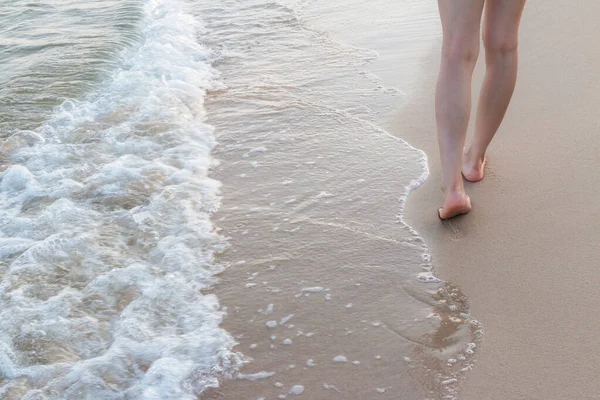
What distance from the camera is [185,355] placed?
2.37m

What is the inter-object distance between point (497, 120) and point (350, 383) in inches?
62.6

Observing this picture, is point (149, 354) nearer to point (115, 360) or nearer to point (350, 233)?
point (115, 360)

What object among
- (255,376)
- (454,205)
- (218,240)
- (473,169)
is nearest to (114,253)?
(218,240)

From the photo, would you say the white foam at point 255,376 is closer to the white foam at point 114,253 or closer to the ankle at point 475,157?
the white foam at point 114,253

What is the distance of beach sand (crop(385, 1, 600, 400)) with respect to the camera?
224cm

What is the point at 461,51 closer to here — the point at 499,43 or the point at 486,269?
the point at 499,43

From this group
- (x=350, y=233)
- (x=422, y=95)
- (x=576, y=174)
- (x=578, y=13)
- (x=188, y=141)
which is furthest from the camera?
(x=578, y=13)

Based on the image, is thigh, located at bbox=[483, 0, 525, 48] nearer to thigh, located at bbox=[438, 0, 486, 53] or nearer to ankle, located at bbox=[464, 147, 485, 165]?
thigh, located at bbox=[438, 0, 486, 53]

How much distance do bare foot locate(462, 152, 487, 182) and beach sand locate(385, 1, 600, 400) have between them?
42 millimetres

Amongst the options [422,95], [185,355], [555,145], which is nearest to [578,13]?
[422,95]

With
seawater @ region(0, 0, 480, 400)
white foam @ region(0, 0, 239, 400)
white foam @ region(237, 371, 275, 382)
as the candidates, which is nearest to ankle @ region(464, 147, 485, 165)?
seawater @ region(0, 0, 480, 400)

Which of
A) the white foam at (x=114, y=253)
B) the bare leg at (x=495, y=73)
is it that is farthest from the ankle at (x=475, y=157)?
the white foam at (x=114, y=253)

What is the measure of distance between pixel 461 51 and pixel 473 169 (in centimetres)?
72

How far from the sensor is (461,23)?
9.09 ft
